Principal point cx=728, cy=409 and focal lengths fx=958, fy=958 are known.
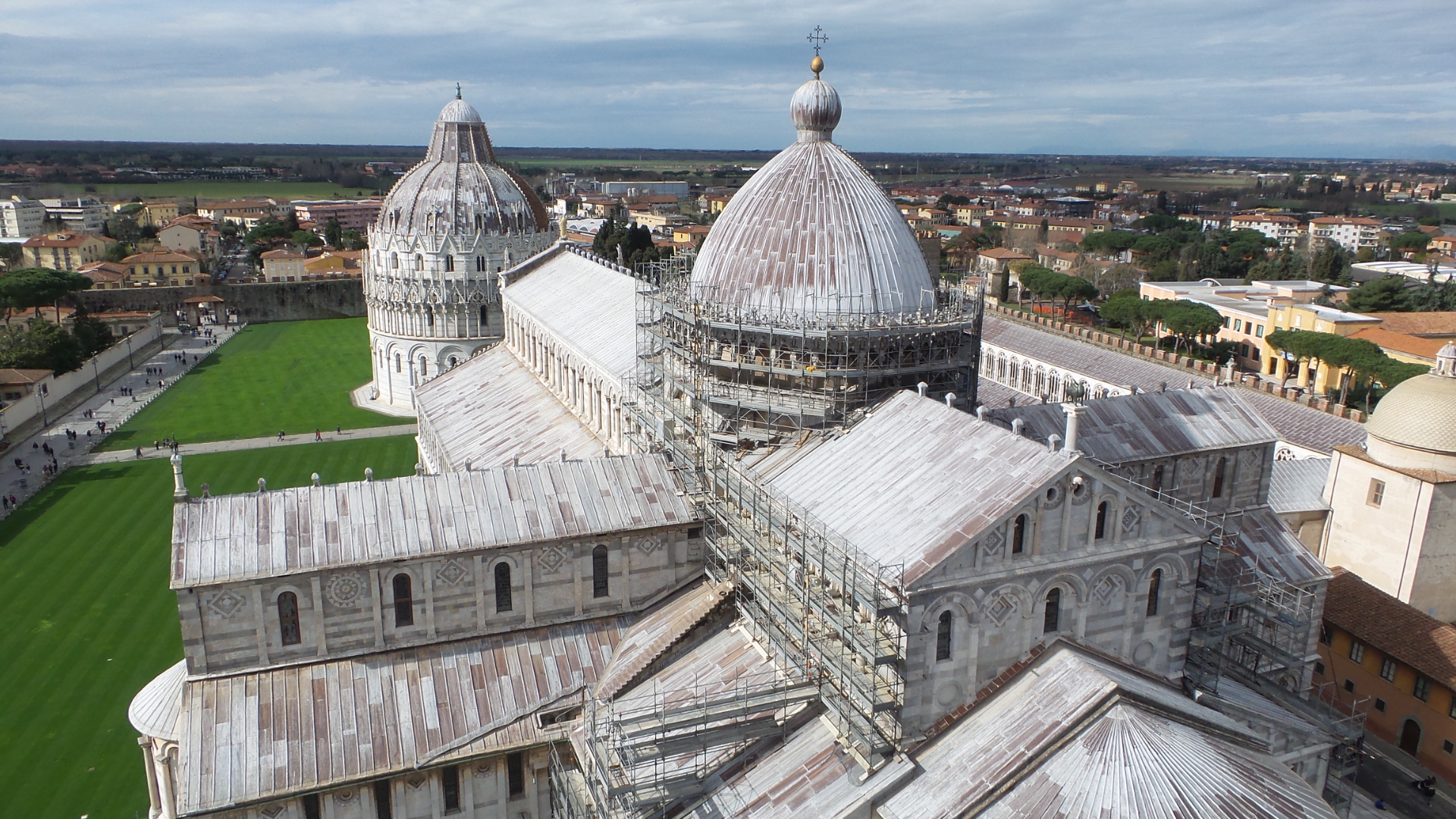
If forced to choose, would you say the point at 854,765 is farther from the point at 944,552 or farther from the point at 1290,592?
the point at 1290,592

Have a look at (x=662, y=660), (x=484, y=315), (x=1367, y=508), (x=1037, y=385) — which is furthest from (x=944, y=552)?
(x=484, y=315)

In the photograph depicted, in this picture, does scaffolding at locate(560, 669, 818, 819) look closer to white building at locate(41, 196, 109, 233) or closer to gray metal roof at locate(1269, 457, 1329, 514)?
gray metal roof at locate(1269, 457, 1329, 514)

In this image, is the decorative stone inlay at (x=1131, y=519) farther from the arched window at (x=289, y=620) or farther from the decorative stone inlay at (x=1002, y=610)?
the arched window at (x=289, y=620)

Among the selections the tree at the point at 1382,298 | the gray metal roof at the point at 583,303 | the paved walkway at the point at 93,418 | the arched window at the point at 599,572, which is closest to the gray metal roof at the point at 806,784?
the arched window at the point at 599,572

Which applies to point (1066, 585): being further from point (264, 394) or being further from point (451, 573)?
point (264, 394)

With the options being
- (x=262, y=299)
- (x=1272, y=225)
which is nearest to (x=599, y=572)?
(x=262, y=299)
